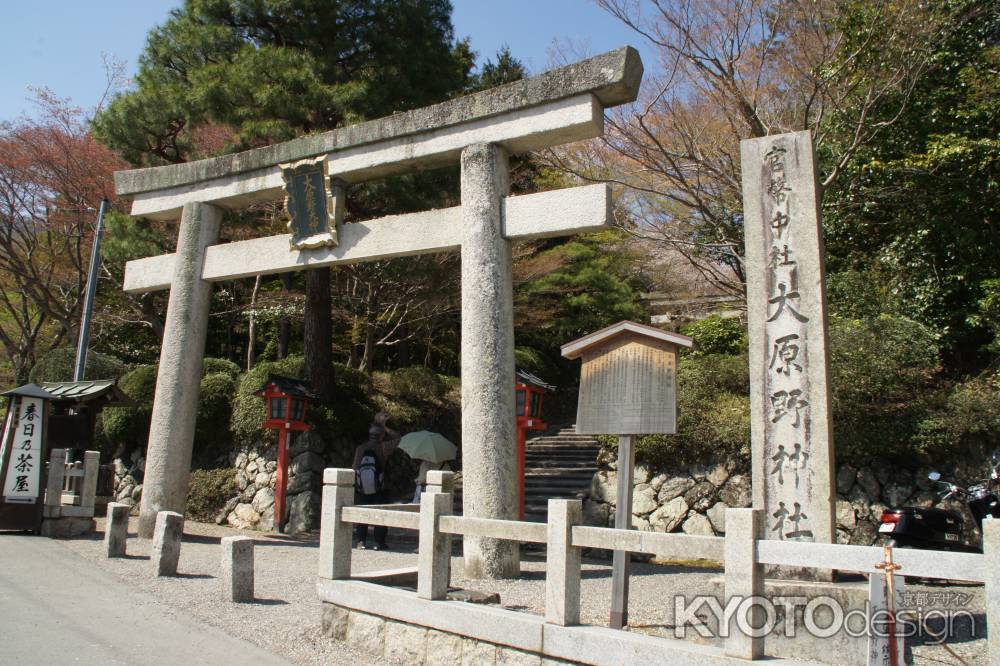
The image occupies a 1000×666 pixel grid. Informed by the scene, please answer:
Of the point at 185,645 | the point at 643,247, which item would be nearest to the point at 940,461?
the point at 185,645

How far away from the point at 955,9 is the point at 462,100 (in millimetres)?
9148

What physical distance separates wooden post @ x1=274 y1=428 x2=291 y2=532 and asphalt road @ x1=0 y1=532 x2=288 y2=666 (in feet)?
14.4

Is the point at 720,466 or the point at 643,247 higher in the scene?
the point at 643,247

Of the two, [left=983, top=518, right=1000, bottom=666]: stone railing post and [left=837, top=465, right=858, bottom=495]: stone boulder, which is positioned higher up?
[left=837, top=465, right=858, bottom=495]: stone boulder

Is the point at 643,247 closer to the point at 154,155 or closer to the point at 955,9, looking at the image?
the point at 955,9

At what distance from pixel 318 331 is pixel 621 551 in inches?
403

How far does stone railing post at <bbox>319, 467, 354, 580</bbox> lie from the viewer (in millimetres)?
5996

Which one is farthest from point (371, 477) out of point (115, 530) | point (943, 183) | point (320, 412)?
point (943, 183)

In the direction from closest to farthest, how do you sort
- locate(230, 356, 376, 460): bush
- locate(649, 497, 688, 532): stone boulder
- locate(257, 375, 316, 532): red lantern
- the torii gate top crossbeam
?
1. the torii gate top crossbeam
2. locate(649, 497, 688, 532): stone boulder
3. locate(257, 375, 316, 532): red lantern
4. locate(230, 356, 376, 460): bush

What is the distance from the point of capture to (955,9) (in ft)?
39.7

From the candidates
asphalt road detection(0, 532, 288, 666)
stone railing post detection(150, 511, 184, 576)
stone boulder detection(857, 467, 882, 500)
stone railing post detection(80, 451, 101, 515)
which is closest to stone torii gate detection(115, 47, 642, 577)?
stone railing post detection(80, 451, 101, 515)

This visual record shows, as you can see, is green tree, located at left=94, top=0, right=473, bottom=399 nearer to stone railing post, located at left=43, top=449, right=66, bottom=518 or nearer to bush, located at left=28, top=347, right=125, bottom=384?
stone railing post, located at left=43, top=449, right=66, bottom=518

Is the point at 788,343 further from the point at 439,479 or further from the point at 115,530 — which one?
the point at 115,530

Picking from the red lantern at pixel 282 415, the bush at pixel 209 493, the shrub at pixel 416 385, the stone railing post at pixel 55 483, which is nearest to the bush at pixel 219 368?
the bush at pixel 209 493
